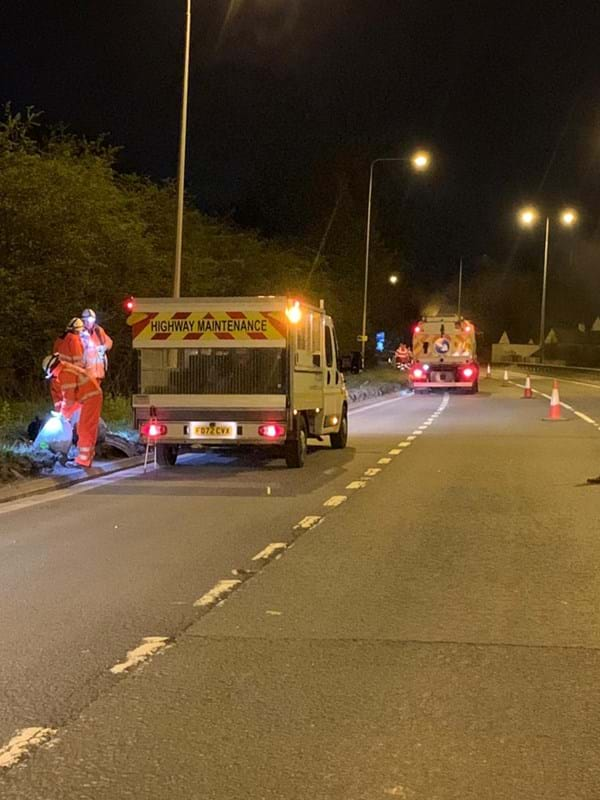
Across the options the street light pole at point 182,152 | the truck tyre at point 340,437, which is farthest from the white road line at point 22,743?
the street light pole at point 182,152

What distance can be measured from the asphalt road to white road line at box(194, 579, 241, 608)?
0.26 feet

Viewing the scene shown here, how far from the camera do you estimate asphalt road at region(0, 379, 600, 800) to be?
4.12m

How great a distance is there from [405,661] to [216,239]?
30239 mm

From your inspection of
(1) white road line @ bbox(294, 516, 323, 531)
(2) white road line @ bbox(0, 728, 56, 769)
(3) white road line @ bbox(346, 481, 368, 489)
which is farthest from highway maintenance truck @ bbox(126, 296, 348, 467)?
(2) white road line @ bbox(0, 728, 56, 769)

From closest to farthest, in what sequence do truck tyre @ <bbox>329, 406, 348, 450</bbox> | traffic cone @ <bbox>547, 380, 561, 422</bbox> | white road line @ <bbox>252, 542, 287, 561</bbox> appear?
white road line @ <bbox>252, 542, 287, 561</bbox> → truck tyre @ <bbox>329, 406, 348, 450</bbox> → traffic cone @ <bbox>547, 380, 561, 422</bbox>

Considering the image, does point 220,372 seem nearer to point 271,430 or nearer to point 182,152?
point 271,430

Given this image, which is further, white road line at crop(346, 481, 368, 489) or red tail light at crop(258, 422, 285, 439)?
red tail light at crop(258, 422, 285, 439)

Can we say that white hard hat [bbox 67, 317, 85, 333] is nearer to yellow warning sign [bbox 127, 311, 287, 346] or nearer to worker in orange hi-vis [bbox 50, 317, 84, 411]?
worker in orange hi-vis [bbox 50, 317, 84, 411]

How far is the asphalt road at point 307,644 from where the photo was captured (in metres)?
4.12

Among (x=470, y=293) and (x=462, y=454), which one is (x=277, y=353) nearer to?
(x=462, y=454)

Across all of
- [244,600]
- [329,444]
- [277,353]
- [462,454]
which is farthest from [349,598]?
[329,444]

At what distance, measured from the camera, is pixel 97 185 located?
844 inches

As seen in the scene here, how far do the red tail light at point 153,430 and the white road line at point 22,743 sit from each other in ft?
29.1

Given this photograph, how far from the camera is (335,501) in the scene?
11141mm
